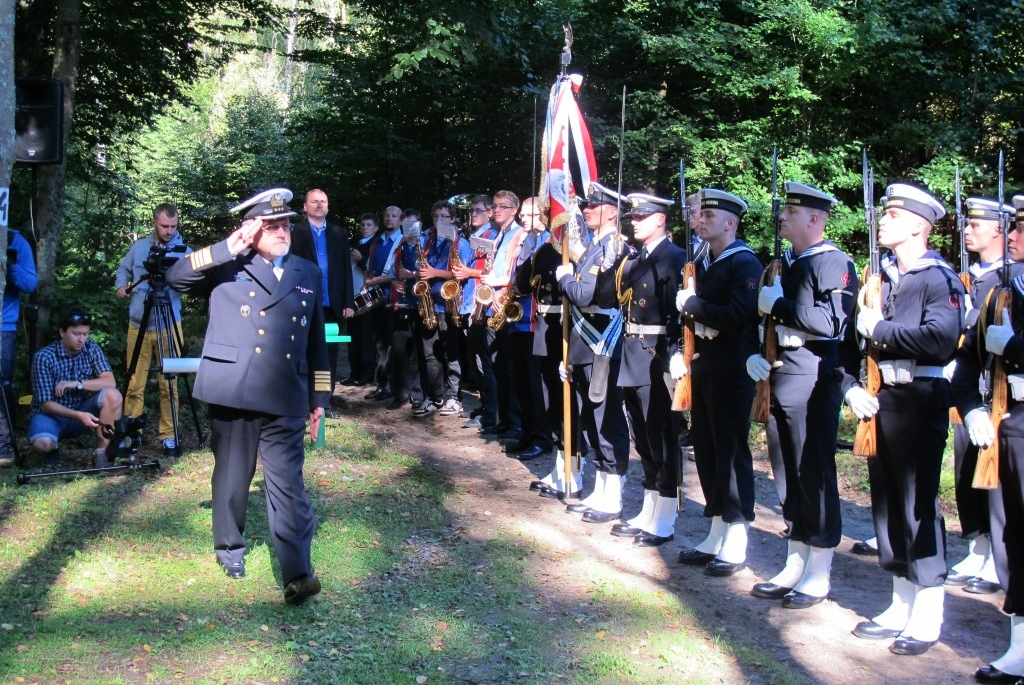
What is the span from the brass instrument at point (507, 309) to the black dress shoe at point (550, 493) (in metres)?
1.97

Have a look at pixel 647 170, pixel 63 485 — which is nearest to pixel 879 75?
pixel 647 170

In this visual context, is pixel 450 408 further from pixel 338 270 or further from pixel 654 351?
pixel 654 351

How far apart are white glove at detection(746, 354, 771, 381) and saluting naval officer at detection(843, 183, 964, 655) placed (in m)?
0.67

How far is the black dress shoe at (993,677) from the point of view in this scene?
16.1 ft

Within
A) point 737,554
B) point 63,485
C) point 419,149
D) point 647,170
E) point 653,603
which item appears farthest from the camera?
point 419,149

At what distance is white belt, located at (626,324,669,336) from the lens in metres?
7.25

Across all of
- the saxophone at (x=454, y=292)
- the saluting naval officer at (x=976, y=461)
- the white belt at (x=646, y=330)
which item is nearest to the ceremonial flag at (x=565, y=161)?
the white belt at (x=646, y=330)

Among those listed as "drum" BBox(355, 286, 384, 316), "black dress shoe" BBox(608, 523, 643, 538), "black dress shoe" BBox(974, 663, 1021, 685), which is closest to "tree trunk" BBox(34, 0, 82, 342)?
"drum" BBox(355, 286, 384, 316)

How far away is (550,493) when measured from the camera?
8.61m

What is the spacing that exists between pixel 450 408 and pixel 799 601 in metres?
6.62

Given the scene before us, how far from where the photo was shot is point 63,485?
7.95 meters

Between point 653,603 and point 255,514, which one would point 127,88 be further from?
point 653,603

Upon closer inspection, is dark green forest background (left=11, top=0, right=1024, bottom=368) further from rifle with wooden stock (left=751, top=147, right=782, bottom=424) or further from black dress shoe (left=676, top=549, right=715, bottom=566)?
black dress shoe (left=676, top=549, right=715, bottom=566)

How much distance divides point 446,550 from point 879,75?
10399 millimetres
